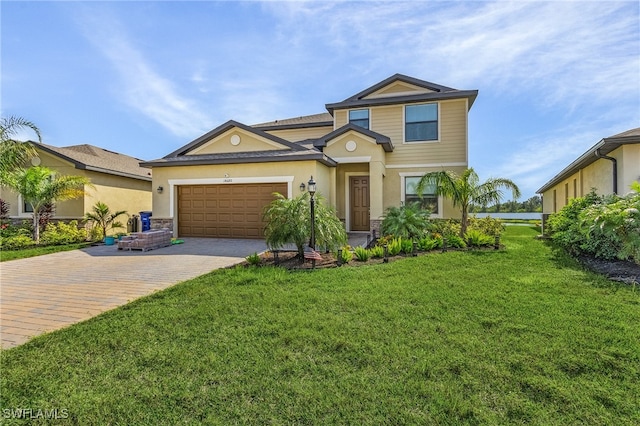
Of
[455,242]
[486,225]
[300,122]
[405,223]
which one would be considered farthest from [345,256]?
[300,122]

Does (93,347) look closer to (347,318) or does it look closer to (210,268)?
(347,318)

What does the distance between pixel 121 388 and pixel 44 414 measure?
52cm

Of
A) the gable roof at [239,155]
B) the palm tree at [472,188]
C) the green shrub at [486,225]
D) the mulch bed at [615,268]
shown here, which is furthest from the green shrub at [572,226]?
the gable roof at [239,155]

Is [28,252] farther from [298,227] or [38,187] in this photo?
[298,227]

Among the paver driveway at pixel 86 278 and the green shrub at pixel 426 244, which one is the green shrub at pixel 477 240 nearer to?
the green shrub at pixel 426 244

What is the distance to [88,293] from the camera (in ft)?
18.7

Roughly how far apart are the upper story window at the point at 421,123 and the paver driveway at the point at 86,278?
8.62 metres

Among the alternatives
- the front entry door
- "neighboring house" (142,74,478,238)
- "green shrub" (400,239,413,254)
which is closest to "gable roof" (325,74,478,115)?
"neighboring house" (142,74,478,238)

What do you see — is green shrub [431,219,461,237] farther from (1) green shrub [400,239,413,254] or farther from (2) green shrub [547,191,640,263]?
(2) green shrub [547,191,640,263]

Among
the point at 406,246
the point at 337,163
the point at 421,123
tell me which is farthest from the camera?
the point at 421,123

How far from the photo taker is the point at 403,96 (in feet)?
46.9

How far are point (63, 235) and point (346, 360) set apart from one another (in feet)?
46.0

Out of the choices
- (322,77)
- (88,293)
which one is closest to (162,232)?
(88,293)

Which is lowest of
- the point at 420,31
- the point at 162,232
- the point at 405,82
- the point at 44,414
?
the point at 44,414
